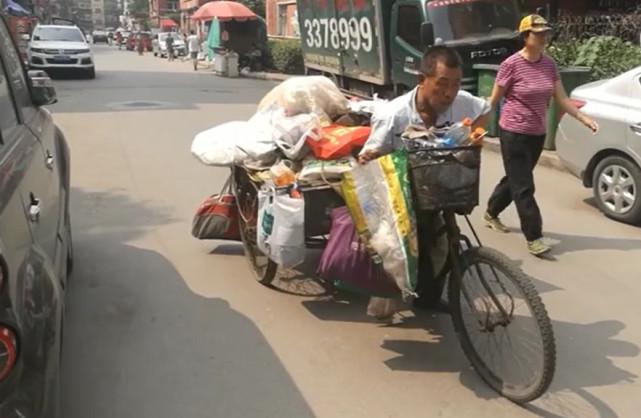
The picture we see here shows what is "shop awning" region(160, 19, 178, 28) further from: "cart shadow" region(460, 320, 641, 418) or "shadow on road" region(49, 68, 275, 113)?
"cart shadow" region(460, 320, 641, 418)

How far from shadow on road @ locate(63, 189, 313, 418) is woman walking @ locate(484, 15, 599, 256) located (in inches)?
94.7

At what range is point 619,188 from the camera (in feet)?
22.2

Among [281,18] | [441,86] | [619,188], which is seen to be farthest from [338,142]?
[281,18]

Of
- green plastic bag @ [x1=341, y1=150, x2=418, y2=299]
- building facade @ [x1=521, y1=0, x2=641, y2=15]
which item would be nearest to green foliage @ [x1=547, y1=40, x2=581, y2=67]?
building facade @ [x1=521, y1=0, x2=641, y2=15]

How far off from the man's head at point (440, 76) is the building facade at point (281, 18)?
3074 cm

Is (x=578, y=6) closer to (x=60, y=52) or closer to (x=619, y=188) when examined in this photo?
(x=619, y=188)

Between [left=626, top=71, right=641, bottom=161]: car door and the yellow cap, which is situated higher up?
the yellow cap

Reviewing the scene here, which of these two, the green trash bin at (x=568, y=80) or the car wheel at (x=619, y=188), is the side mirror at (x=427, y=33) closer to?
the green trash bin at (x=568, y=80)

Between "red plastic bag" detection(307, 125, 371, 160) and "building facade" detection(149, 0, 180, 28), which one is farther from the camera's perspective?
"building facade" detection(149, 0, 180, 28)

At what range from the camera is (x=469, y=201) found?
3.58 m

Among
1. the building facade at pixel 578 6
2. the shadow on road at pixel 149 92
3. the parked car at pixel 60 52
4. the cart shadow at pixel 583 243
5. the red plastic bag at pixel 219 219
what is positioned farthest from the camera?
the parked car at pixel 60 52

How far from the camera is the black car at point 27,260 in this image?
2.24m

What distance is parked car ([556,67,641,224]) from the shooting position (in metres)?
6.58

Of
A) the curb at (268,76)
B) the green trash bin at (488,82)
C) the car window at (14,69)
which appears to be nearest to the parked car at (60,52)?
the curb at (268,76)
